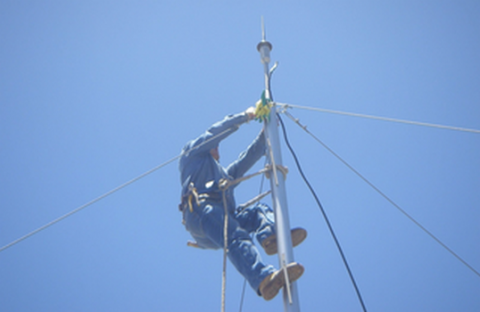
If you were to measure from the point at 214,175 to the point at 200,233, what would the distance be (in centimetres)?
67

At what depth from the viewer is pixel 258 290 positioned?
12.5ft

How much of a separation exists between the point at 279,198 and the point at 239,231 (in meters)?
0.56

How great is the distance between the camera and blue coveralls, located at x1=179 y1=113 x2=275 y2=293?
4.32 m

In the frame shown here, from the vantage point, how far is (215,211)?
4.50m

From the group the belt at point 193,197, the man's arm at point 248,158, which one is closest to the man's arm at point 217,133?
the belt at point 193,197

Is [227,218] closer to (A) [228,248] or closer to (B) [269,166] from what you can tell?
(A) [228,248]

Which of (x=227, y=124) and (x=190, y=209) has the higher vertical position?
(x=227, y=124)

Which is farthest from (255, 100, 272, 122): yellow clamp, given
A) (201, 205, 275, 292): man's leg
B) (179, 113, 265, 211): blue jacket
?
(201, 205, 275, 292): man's leg

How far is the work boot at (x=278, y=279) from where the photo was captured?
362 cm

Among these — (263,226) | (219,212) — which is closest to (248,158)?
(263,226)

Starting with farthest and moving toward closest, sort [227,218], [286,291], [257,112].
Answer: [257,112]
[227,218]
[286,291]

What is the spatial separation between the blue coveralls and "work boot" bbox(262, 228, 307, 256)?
2.8 inches

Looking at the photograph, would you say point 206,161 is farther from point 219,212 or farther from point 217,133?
point 219,212

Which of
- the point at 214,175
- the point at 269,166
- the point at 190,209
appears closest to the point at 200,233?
the point at 190,209
